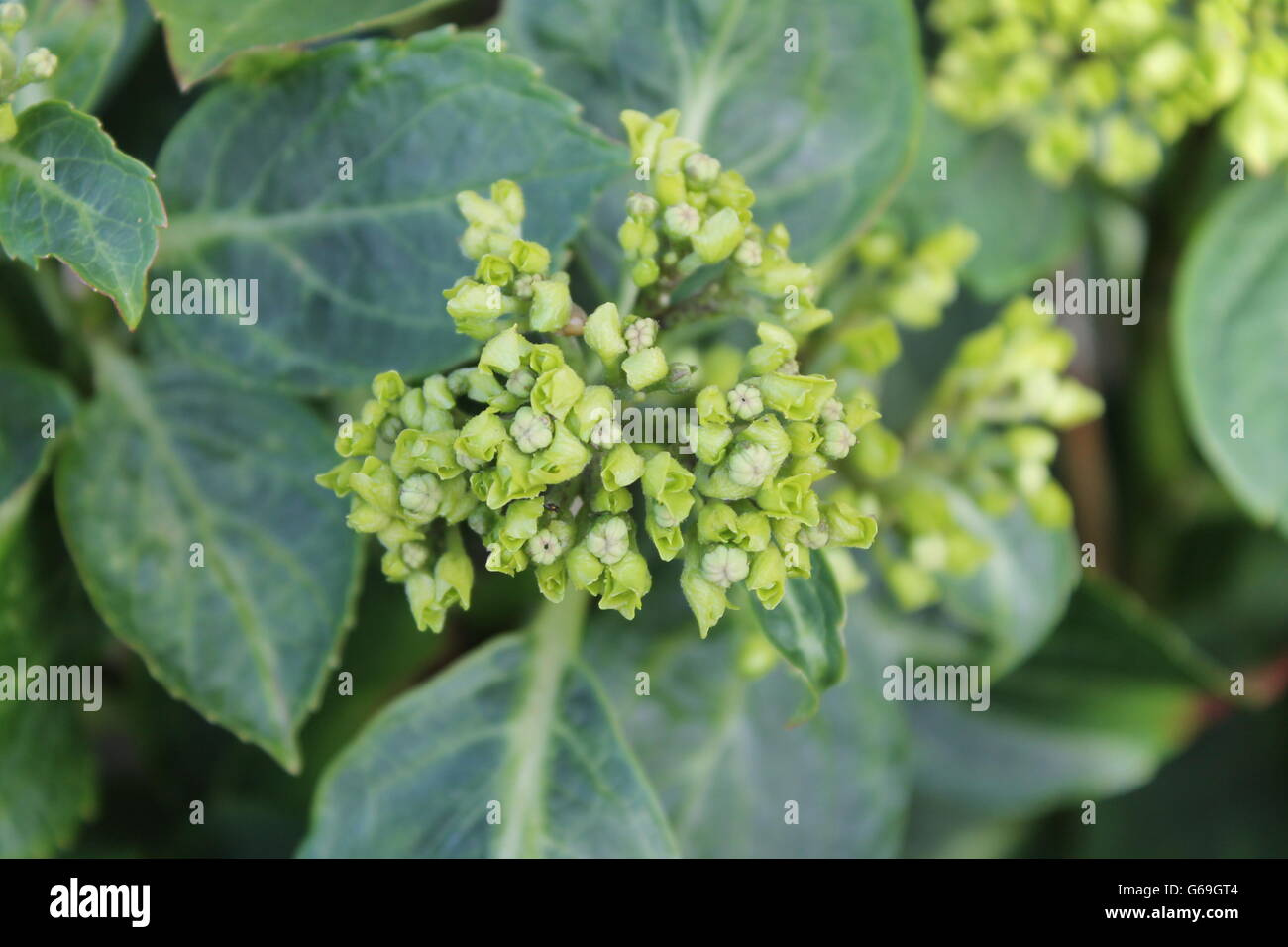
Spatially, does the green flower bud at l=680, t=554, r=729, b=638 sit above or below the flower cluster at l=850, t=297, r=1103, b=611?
below

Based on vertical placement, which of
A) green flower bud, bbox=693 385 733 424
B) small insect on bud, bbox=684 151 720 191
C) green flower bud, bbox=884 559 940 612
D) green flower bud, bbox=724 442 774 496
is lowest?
green flower bud, bbox=884 559 940 612

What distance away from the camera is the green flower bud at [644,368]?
69 centimetres

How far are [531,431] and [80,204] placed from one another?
34 centimetres

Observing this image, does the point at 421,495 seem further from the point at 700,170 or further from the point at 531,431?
the point at 700,170

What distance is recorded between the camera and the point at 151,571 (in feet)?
3.17

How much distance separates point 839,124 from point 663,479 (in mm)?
504

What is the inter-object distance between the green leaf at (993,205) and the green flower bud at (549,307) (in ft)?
2.09

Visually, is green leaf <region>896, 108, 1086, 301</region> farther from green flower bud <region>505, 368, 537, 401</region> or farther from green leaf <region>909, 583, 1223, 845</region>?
green flower bud <region>505, 368, 537, 401</region>

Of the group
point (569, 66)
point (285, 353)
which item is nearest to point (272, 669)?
point (285, 353)

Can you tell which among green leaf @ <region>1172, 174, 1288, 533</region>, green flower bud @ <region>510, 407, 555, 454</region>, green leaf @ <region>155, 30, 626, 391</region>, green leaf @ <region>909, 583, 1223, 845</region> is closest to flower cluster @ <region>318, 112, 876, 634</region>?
green flower bud @ <region>510, 407, 555, 454</region>

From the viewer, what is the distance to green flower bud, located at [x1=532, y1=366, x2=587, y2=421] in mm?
670

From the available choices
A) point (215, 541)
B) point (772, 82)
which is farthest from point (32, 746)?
point (772, 82)

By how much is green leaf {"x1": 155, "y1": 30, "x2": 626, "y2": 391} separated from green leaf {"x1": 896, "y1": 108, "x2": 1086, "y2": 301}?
52 centimetres
